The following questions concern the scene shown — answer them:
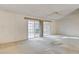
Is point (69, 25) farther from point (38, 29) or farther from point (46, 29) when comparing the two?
point (38, 29)

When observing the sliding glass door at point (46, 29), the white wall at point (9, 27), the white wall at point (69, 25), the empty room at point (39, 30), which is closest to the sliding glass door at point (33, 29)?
the empty room at point (39, 30)

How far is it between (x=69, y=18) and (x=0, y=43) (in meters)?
3.22

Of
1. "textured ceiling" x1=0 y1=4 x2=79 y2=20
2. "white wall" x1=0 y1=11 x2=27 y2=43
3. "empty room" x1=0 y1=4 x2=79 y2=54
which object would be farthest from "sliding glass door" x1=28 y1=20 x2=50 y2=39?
"white wall" x1=0 y1=11 x2=27 y2=43

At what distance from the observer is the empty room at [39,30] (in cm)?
430

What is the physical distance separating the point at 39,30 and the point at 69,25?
1538 mm

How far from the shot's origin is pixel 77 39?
5504 mm

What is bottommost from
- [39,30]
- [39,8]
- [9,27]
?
[39,30]

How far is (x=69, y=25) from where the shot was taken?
579cm

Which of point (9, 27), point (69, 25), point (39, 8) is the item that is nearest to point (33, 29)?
point (9, 27)

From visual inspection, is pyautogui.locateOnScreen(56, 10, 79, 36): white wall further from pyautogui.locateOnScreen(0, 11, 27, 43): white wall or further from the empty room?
pyautogui.locateOnScreen(0, 11, 27, 43): white wall

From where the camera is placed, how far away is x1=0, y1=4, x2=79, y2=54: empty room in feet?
14.1

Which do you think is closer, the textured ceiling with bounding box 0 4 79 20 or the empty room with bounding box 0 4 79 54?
the textured ceiling with bounding box 0 4 79 20

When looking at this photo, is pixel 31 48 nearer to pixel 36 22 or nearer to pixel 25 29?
pixel 25 29
